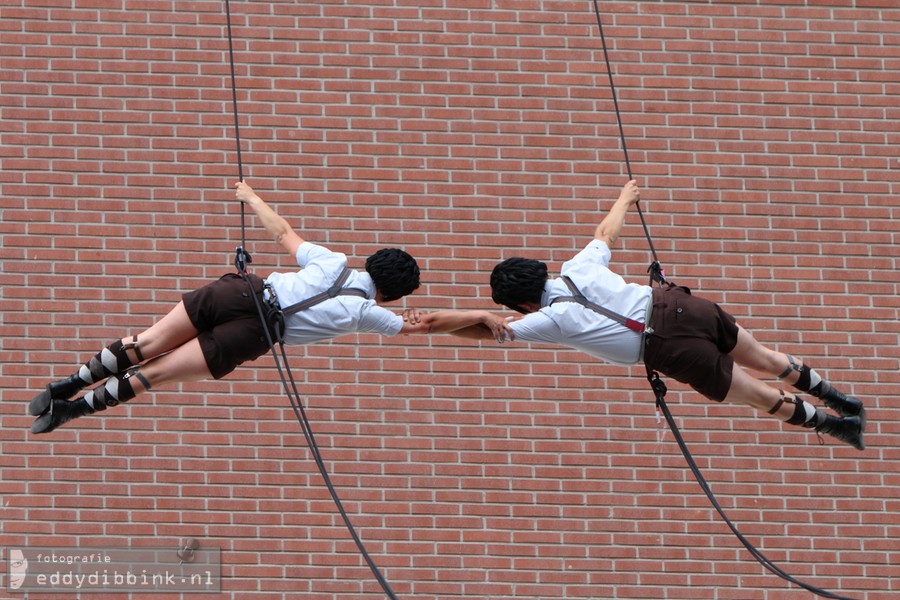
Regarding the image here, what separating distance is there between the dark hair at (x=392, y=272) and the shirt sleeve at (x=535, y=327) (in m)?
0.56

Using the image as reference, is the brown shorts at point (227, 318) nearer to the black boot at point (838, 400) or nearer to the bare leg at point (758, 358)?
the bare leg at point (758, 358)

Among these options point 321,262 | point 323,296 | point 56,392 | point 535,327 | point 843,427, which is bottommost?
point 843,427

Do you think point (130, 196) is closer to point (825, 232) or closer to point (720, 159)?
point (720, 159)

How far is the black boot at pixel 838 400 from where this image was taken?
8.81m

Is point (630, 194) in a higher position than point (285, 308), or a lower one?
higher

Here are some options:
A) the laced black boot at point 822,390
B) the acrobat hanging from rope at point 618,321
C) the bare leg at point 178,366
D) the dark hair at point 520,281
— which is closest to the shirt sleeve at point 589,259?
the acrobat hanging from rope at point 618,321

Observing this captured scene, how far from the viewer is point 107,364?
8.29 m

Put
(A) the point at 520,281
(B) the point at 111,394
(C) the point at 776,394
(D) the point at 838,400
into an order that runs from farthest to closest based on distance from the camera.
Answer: (D) the point at 838,400 → (C) the point at 776,394 → (B) the point at 111,394 → (A) the point at 520,281

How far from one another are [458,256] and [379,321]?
216 centimetres

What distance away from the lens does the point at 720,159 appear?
10.4 m

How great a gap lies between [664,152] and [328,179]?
6.92ft

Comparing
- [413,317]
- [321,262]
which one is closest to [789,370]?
[413,317]

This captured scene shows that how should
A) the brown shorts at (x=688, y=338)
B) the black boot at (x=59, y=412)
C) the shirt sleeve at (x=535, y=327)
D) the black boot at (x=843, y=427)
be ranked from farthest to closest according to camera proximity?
the black boot at (x=843, y=427) → the black boot at (x=59, y=412) → the brown shorts at (x=688, y=338) → the shirt sleeve at (x=535, y=327)

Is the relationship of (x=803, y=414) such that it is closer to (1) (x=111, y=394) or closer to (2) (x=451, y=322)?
(2) (x=451, y=322)
